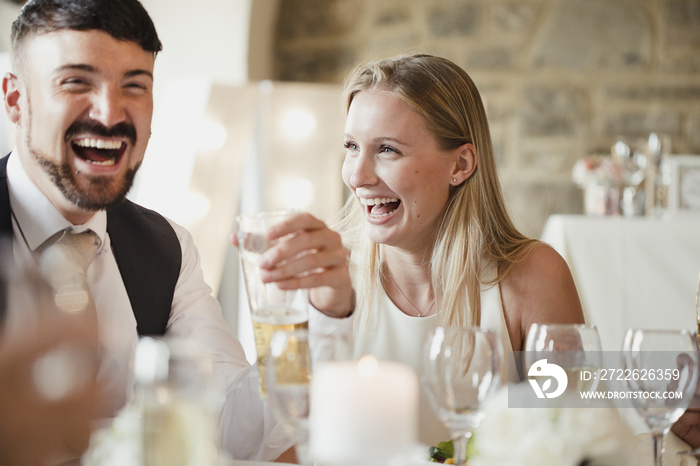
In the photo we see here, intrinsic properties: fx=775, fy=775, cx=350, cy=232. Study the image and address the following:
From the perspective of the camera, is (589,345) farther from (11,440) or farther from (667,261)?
(667,261)

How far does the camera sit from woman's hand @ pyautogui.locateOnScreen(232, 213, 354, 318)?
3.50 ft

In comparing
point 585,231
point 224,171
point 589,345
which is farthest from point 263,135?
point 589,345

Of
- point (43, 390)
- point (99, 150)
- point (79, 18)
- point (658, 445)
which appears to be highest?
point (79, 18)

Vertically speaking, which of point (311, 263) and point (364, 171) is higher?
point (364, 171)

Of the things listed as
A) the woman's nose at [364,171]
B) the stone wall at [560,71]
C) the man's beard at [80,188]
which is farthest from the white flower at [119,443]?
the stone wall at [560,71]

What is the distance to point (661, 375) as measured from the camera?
0.90 meters

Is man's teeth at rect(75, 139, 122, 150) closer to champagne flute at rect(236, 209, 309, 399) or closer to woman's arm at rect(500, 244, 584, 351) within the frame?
champagne flute at rect(236, 209, 309, 399)

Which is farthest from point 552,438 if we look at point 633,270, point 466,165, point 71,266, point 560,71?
point 560,71

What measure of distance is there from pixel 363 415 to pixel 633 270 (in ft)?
8.06

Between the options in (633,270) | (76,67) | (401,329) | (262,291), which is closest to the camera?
(262,291)

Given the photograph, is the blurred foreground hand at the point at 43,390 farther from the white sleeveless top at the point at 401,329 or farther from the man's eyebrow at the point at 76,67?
the white sleeveless top at the point at 401,329

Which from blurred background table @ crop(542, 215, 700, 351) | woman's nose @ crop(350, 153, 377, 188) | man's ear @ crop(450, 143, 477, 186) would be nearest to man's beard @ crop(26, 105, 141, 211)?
woman's nose @ crop(350, 153, 377, 188)

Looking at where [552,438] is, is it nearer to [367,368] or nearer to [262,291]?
[367,368]

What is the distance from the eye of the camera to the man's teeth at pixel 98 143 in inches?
57.3
